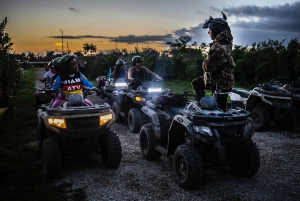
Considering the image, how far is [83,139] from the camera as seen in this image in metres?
4.97

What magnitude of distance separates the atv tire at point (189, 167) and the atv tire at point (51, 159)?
176 cm

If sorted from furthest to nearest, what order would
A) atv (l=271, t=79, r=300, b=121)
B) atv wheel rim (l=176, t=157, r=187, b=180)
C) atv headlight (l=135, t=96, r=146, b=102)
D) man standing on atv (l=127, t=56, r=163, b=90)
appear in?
man standing on atv (l=127, t=56, r=163, b=90)
atv (l=271, t=79, r=300, b=121)
atv headlight (l=135, t=96, r=146, b=102)
atv wheel rim (l=176, t=157, r=187, b=180)

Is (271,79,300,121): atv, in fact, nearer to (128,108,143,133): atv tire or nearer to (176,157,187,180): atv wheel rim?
(128,108,143,133): atv tire

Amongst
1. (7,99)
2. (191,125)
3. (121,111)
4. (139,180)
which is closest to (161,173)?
(139,180)

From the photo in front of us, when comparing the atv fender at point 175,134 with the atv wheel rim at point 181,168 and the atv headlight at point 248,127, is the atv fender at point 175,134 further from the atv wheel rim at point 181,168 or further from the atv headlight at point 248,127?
the atv headlight at point 248,127

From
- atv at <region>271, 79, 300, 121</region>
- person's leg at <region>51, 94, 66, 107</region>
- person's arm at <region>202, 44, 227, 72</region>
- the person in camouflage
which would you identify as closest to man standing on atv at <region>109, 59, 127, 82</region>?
atv at <region>271, 79, 300, 121</region>

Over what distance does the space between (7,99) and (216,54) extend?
7035mm

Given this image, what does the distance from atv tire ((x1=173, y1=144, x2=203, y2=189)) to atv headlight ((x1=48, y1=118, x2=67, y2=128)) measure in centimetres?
174

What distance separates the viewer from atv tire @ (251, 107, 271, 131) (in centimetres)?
795

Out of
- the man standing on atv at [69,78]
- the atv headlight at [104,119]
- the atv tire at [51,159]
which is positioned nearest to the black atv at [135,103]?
the man standing on atv at [69,78]

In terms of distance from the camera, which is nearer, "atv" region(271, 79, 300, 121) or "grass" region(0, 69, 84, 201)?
"grass" region(0, 69, 84, 201)


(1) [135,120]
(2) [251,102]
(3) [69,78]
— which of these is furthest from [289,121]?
(3) [69,78]

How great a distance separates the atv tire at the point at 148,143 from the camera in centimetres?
556

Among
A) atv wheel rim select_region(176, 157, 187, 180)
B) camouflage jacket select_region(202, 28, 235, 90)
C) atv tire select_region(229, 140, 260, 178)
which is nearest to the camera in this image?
atv wheel rim select_region(176, 157, 187, 180)
